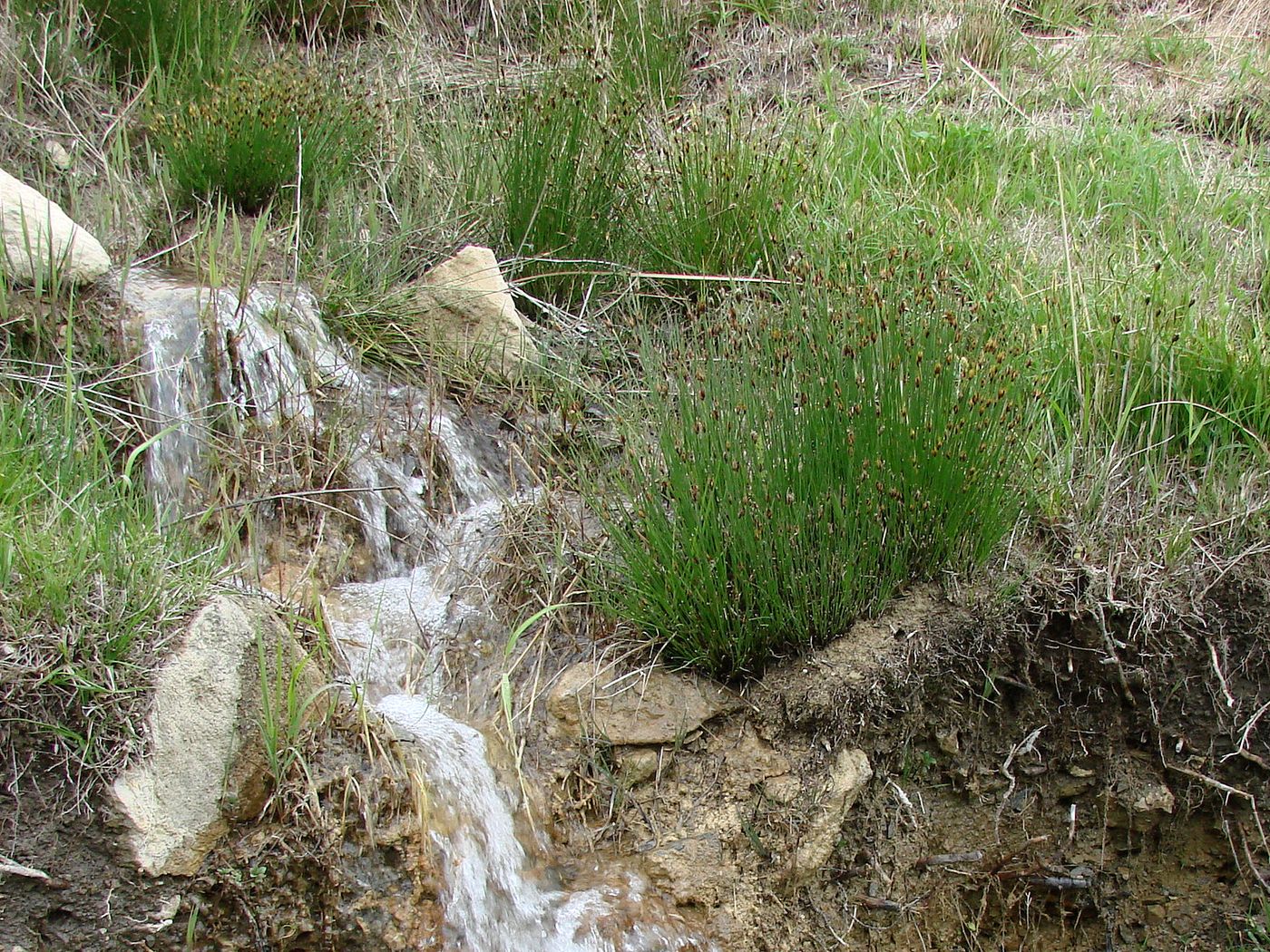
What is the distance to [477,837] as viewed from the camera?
101 inches

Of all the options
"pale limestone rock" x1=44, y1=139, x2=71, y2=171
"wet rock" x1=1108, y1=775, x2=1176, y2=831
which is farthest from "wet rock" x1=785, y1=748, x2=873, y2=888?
"pale limestone rock" x1=44, y1=139, x2=71, y2=171

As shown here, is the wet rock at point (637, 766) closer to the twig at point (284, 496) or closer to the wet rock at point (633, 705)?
the wet rock at point (633, 705)

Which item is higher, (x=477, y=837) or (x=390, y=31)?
(x=390, y=31)

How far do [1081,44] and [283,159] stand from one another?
3.87 m

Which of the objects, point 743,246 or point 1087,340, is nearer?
point 1087,340

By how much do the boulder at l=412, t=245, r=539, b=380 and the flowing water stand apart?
24 cm

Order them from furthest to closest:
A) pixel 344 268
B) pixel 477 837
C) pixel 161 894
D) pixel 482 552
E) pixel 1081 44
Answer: pixel 1081 44 → pixel 344 268 → pixel 482 552 → pixel 477 837 → pixel 161 894

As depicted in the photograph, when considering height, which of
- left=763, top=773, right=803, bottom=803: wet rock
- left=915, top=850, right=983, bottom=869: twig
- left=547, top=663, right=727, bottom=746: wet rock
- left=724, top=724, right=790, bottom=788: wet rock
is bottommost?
left=915, top=850, right=983, bottom=869: twig

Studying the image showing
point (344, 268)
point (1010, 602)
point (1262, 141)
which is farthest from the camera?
point (1262, 141)

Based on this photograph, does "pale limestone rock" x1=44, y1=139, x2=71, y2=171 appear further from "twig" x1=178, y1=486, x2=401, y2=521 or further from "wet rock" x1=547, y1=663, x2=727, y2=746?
"wet rock" x1=547, y1=663, x2=727, y2=746

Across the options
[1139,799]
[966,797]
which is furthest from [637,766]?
[1139,799]

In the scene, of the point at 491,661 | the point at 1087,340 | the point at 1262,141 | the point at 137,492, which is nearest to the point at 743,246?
the point at 1087,340

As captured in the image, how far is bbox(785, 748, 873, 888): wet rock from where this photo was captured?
2.65 meters

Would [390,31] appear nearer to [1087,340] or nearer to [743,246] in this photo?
[743,246]
